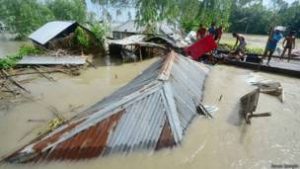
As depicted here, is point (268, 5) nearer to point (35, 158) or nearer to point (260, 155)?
point (260, 155)

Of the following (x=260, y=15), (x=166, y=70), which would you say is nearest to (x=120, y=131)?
(x=166, y=70)

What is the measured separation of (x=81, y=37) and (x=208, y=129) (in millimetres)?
11779

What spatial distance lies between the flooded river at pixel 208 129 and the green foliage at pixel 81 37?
525cm

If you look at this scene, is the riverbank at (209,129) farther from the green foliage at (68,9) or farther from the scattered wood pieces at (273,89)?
the green foliage at (68,9)

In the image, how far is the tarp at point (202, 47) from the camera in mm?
12680

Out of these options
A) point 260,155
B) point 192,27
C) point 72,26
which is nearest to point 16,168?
point 260,155

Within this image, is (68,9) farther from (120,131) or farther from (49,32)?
(120,131)

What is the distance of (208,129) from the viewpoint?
6527mm

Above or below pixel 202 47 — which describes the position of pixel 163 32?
above

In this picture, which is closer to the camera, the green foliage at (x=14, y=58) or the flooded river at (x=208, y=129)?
the flooded river at (x=208, y=129)

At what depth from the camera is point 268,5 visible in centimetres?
4069

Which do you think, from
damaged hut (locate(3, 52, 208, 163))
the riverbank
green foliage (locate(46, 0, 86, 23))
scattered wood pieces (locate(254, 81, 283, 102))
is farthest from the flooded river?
green foliage (locate(46, 0, 86, 23))

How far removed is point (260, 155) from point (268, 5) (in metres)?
41.6

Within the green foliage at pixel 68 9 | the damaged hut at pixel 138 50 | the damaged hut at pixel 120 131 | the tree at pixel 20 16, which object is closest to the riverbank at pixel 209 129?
the damaged hut at pixel 120 131
